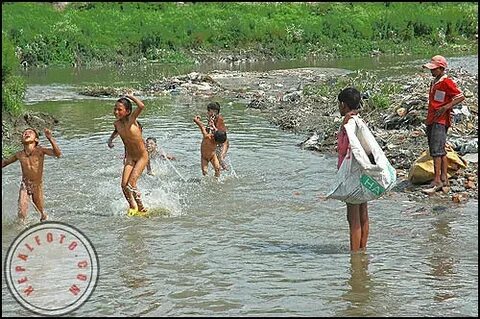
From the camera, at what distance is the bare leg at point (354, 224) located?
6387 millimetres

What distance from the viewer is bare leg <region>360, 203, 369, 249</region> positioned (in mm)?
6410

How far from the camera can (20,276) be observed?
586 cm

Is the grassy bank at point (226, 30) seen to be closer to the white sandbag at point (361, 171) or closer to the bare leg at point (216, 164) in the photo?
the bare leg at point (216, 164)

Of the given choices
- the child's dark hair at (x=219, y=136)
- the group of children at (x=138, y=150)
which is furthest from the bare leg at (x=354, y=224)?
the child's dark hair at (x=219, y=136)

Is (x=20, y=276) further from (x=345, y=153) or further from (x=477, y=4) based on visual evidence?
(x=477, y=4)

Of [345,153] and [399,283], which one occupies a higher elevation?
[345,153]

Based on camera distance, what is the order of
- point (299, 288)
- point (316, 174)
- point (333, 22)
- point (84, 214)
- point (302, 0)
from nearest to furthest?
point (299, 288) < point (84, 214) < point (316, 174) < point (333, 22) < point (302, 0)

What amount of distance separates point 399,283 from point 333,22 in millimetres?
33731

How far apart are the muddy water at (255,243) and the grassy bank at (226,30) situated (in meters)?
22.2

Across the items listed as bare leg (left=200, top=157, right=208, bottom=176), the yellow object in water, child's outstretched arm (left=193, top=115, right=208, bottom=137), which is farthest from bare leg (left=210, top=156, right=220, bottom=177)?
the yellow object in water

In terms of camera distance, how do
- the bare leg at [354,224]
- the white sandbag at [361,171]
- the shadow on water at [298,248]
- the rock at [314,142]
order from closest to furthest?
1. the white sandbag at [361,171]
2. the bare leg at [354,224]
3. the shadow on water at [298,248]
4. the rock at [314,142]

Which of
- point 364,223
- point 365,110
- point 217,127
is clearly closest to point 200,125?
point 217,127

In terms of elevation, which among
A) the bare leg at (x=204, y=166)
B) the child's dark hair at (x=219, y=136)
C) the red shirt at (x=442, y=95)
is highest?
the red shirt at (x=442, y=95)

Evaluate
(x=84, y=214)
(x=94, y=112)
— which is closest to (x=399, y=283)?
(x=84, y=214)
